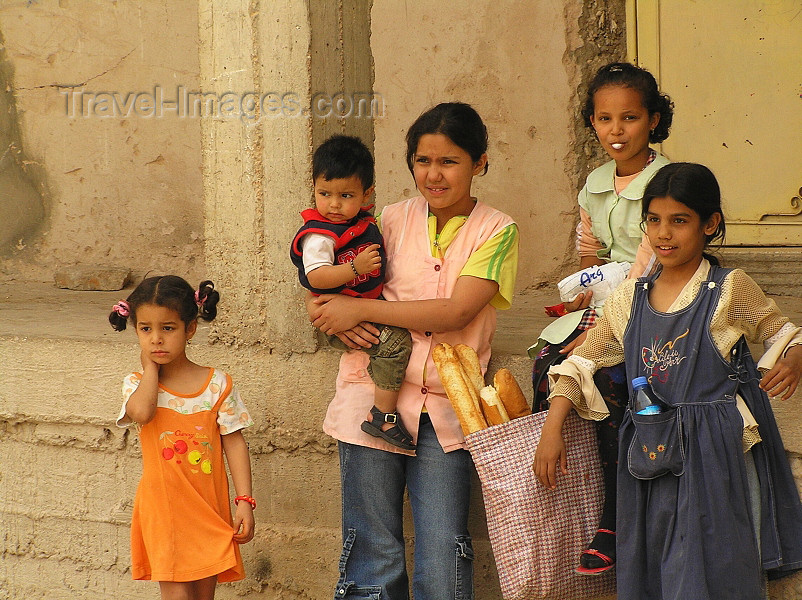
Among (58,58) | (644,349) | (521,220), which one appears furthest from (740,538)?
(58,58)

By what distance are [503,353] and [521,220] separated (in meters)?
2.13

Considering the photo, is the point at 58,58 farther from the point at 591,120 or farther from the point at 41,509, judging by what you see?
the point at 591,120

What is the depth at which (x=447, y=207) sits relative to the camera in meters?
2.79

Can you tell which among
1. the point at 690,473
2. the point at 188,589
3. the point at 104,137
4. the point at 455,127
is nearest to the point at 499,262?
the point at 455,127

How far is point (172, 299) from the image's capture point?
265 centimetres

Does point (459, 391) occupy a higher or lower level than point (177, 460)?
higher

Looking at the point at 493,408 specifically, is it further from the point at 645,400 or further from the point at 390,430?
the point at 645,400

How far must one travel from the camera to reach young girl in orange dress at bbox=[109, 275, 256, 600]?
2.63 metres

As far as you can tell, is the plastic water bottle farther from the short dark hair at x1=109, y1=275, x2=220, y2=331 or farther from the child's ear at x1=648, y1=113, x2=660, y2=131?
the short dark hair at x1=109, y1=275, x2=220, y2=331

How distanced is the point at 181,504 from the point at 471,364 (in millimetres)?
869

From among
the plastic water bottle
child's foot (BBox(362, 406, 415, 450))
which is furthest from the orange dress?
the plastic water bottle

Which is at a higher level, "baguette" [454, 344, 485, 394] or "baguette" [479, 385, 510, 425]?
"baguette" [454, 344, 485, 394]

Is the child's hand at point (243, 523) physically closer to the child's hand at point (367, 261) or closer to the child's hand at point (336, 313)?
the child's hand at point (336, 313)

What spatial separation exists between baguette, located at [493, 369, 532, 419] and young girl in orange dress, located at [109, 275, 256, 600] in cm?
73
